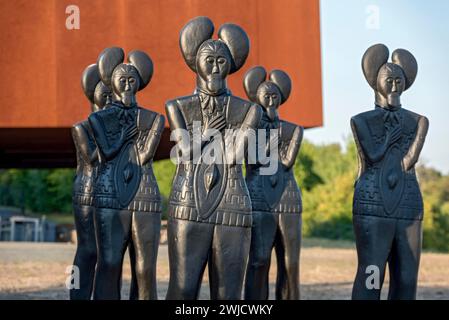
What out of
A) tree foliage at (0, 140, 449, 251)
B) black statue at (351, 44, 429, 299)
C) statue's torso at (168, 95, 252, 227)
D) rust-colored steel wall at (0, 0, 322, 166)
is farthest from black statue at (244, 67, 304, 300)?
tree foliage at (0, 140, 449, 251)

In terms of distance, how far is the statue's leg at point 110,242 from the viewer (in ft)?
28.4

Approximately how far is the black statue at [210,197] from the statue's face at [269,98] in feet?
9.63

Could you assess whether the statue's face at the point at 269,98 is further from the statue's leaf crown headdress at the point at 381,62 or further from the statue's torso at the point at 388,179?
the statue's torso at the point at 388,179

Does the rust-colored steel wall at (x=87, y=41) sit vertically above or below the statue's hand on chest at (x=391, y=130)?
above

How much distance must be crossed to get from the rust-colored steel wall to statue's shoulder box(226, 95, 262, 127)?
7.86 meters

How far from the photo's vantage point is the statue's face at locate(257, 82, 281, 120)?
10336 millimetres

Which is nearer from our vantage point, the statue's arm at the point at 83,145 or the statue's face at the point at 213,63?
the statue's face at the point at 213,63

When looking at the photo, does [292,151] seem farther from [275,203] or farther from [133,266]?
[133,266]

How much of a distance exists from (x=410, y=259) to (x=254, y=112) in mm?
2342

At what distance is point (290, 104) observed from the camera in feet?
50.7

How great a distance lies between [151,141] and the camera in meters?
8.89

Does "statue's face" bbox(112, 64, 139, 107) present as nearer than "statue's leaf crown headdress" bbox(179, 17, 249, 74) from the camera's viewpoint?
No

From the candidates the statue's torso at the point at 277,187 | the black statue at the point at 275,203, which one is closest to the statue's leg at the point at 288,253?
the black statue at the point at 275,203

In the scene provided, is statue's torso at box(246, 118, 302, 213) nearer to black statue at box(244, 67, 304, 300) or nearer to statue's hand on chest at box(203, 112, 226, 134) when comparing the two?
black statue at box(244, 67, 304, 300)
